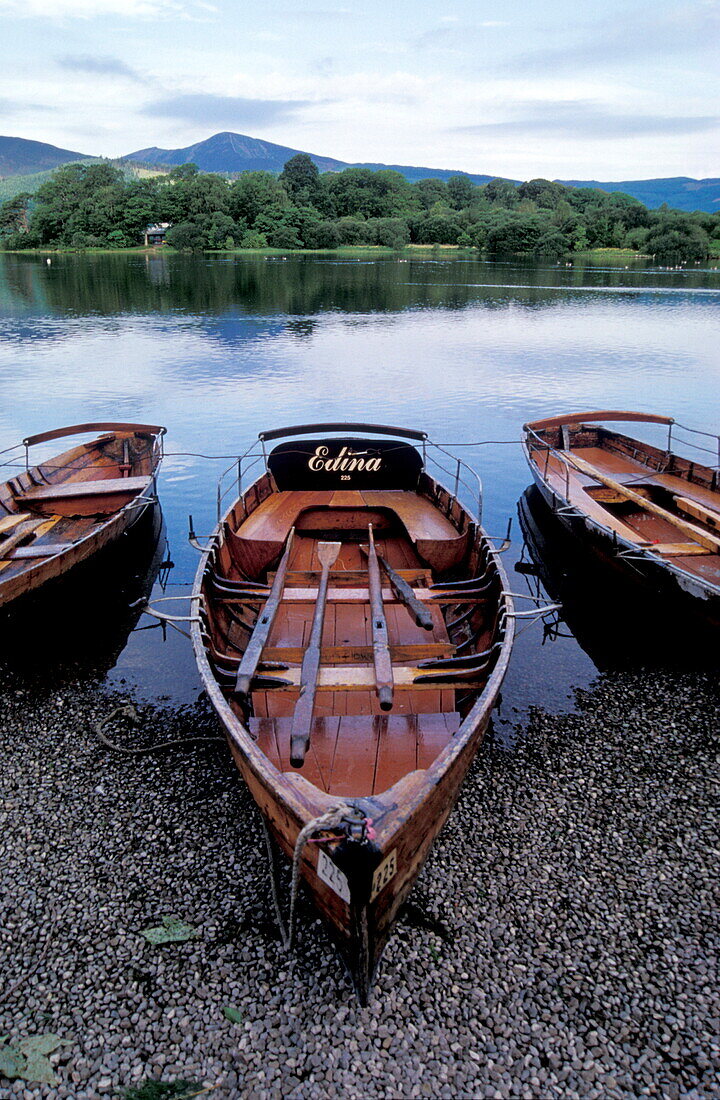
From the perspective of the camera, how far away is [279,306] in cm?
6250

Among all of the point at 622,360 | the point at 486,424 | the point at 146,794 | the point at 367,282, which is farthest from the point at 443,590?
the point at 367,282

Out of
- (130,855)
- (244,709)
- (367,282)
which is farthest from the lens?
(367,282)

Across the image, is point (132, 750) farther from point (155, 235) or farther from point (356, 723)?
point (155, 235)

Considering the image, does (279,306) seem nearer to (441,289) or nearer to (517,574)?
(441,289)

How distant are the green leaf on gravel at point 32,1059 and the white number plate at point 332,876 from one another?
2522mm

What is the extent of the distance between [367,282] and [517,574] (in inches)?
3080

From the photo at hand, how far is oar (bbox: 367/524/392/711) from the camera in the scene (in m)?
6.98

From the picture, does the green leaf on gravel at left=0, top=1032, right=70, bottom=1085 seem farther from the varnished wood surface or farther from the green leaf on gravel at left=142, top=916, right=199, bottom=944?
the varnished wood surface

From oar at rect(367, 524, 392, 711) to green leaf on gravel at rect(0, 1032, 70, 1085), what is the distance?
12.9 ft

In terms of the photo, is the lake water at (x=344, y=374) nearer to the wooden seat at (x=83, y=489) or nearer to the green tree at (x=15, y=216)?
the wooden seat at (x=83, y=489)

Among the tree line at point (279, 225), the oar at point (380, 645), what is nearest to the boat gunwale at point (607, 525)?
the oar at point (380, 645)

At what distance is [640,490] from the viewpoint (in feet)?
50.6

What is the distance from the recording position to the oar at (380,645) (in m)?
6.98

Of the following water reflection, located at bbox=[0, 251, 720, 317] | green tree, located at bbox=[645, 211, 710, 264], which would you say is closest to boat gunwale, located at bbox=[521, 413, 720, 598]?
water reflection, located at bbox=[0, 251, 720, 317]
